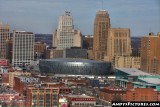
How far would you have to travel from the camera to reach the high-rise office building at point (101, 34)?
38.4 meters

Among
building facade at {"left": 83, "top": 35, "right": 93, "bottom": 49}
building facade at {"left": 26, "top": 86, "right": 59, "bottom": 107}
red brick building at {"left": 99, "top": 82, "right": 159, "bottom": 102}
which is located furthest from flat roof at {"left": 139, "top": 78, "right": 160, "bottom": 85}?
building facade at {"left": 83, "top": 35, "right": 93, "bottom": 49}

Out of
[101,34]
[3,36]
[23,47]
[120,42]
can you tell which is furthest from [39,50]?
[120,42]

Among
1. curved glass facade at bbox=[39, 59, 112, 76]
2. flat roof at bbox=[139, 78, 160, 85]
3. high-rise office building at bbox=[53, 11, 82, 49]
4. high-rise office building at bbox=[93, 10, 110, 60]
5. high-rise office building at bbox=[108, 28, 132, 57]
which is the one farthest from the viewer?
high-rise office building at bbox=[53, 11, 82, 49]

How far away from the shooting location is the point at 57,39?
43.3 metres

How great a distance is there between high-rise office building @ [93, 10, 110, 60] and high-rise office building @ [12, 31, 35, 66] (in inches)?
168

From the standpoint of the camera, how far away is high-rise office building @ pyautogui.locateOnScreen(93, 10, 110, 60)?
38406 millimetres

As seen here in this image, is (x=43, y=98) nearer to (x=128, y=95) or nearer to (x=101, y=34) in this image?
(x=128, y=95)

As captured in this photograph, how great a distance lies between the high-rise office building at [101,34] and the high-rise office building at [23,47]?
14.0ft

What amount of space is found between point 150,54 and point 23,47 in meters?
10.0

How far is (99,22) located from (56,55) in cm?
364

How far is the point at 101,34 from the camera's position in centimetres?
3912

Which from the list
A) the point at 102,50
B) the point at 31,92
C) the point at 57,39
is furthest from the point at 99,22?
the point at 31,92

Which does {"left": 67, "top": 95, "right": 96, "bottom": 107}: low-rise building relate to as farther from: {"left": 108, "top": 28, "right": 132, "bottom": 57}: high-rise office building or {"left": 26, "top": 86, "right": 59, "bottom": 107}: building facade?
{"left": 108, "top": 28, "right": 132, "bottom": 57}: high-rise office building

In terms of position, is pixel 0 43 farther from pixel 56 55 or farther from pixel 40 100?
pixel 40 100
